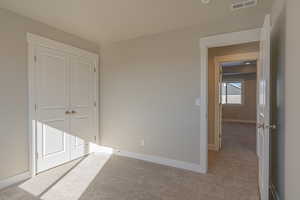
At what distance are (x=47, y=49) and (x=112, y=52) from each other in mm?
1257

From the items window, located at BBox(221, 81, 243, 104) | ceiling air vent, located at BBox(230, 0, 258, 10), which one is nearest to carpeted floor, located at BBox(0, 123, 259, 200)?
ceiling air vent, located at BBox(230, 0, 258, 10)

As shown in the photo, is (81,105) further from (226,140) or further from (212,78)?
(226,140)

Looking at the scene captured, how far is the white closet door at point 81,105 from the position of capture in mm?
3199

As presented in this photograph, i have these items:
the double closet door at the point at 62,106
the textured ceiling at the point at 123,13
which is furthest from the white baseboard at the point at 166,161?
the textured ceiling at the point at 123,13

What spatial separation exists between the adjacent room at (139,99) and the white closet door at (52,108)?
18mm

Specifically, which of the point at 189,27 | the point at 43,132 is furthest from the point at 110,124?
the point at 189,27

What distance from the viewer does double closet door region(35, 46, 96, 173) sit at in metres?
2.68

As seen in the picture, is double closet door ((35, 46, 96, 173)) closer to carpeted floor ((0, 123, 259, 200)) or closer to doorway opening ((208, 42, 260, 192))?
carpeted floor ((0, 123, 259, 200))

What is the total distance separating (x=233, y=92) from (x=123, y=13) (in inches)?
307

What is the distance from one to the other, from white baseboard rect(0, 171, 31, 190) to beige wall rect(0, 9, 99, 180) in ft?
0.18

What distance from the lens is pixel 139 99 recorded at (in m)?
3.31

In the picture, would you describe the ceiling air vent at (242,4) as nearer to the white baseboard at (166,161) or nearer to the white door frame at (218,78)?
the white door frame at (218,78)

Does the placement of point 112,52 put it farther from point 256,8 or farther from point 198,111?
point 256,8

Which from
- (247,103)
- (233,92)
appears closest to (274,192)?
(247,103)
